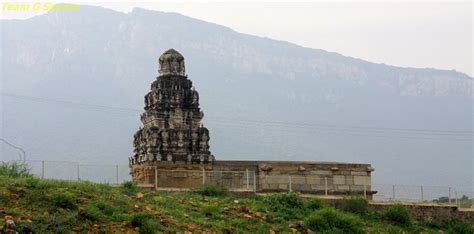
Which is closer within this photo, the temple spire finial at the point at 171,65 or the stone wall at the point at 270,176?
the stone wall at the point at 270,176

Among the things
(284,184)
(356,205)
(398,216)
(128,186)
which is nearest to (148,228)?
(128,186)

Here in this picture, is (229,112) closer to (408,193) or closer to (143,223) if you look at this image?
(408,193)

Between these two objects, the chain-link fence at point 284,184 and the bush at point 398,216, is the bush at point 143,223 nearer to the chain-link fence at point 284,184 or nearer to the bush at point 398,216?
the chain-link fence at point 284,184

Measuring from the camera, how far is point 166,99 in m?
38.8

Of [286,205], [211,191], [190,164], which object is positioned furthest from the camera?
[190,164]

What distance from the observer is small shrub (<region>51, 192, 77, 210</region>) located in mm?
22672

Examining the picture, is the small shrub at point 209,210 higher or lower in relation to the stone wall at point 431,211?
higher

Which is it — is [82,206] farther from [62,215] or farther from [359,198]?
[359,198]

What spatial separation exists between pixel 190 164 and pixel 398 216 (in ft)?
33.3

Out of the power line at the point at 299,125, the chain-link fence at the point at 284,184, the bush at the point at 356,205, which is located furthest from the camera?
the power line at the point at 299,125

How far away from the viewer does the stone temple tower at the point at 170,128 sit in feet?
121

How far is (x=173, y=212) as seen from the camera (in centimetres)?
2517

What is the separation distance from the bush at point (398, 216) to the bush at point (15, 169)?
1308 cm

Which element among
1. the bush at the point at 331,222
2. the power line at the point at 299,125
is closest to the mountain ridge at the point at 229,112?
the power line at the point at 299,125
